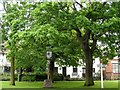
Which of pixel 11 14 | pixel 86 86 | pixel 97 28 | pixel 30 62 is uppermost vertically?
pixel 11 14

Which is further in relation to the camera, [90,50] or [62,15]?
[90,50]

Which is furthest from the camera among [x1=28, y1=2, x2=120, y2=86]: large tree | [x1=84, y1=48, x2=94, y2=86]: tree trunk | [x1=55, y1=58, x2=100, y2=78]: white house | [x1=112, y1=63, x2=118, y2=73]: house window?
[x1=55, y1=58, x2=100, y2=78]: white house

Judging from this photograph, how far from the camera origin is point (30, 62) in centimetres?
1412

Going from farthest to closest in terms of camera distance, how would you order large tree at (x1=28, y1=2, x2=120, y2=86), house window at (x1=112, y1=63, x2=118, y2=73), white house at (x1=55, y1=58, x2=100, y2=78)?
white house at (x1=55, y1=58, x2=100, y2=78) < house window at (x1=112, y1=63, x2=118, y2=73) < large tree at (x1=28, y1=2, x2=120, y2=86)

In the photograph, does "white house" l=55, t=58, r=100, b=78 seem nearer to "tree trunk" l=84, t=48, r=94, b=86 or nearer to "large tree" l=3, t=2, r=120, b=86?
"tree trunk" l=84, t=48, r=94, b=86

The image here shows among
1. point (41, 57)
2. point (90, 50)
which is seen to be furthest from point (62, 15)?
point (41, 57)

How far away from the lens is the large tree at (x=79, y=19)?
937cm

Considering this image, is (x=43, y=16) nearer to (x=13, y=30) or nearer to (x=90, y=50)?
(x=13, y=30)

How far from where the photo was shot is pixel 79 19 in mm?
9266

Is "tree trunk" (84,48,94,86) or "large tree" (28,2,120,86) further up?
"large tree" (28,2,120,86)

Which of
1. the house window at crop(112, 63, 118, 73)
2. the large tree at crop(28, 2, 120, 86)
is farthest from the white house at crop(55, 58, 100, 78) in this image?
the large tree at crop(28, 2, 120, 86)

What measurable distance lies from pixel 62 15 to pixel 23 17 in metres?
1.60

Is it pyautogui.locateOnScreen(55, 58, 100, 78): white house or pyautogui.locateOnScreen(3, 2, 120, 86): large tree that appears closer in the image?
pyautogui.locateOnScreen(3, 2, 120, 86): large tree

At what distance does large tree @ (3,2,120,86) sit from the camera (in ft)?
30.7
